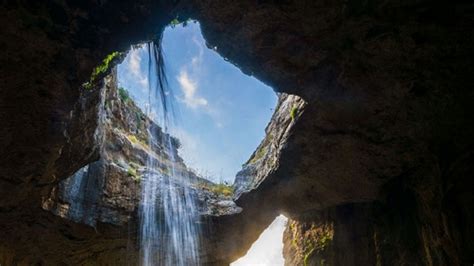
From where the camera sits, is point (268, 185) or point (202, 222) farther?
point (202, 222)

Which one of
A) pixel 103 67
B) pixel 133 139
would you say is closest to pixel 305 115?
pixel 103 67

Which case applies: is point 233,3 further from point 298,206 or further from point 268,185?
point 298,206

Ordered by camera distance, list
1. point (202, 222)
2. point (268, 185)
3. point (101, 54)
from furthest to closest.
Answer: point (202, 222) → point (268, 185) → point (101, 54)

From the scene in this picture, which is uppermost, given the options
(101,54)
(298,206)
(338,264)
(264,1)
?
(264,1)

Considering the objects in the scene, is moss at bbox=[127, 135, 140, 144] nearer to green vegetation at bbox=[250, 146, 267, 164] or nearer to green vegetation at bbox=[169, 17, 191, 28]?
green vegetation at bbox=[250, 146, 267, 164]

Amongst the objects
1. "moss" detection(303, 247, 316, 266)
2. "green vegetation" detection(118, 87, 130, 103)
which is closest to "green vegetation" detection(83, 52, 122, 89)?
"green vegetation" detection(118, 87, 130, 103)

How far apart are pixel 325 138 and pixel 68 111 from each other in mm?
4214

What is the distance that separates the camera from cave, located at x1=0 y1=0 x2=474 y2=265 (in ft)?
14.9

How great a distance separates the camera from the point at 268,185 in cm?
822

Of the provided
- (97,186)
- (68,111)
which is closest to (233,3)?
(68,111)

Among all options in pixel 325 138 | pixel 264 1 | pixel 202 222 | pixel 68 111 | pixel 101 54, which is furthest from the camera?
pixel 202 222

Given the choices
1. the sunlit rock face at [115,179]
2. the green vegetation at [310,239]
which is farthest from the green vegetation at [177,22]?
the green vegetation at [310,239]

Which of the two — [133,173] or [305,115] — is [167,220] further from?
[305,115]

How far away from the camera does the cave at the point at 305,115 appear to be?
4527mm
